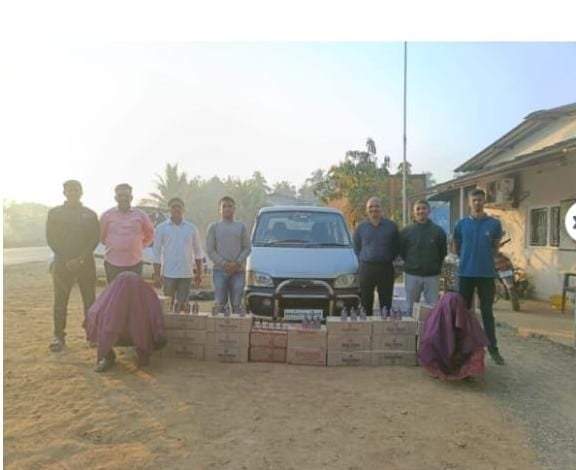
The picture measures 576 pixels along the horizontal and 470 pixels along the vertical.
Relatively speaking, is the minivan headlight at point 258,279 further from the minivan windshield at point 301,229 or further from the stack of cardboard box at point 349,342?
the stack of cardboard box at point 349,342

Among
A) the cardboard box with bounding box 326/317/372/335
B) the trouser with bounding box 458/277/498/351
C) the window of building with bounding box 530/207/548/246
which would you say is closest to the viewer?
the cardboard box with bounding box 326/317/372/335

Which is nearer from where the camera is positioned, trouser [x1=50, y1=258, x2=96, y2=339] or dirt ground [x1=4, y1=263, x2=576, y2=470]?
dirt ground [x1=4, y1=263, x2=576, y2=470]

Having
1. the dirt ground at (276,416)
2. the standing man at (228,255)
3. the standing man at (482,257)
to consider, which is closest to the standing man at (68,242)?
the dirt ground at (276,416)

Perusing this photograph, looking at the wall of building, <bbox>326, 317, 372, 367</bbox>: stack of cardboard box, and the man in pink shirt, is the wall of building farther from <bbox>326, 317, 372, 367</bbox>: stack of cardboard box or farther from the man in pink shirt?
the man in pink shirt

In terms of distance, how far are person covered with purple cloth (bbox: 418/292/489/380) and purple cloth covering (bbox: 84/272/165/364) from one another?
2667 mm

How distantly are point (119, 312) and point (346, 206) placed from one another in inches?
652

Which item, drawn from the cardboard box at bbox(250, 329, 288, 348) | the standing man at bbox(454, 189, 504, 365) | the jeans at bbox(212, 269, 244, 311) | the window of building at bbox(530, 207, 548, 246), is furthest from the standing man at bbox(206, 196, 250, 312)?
the window of building at bbox(530, 207, 548, 246)

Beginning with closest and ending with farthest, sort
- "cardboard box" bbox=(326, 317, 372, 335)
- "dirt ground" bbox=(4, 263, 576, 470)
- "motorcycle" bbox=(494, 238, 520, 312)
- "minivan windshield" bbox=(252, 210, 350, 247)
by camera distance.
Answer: "dirt ground" bbox=(4, 263, 576, 470), "cardboard box" bbox=(326, 317, 372, 335), "minivan windshield" bbox=(252, 210, 350, 247), "motorcycle" bbox=(494, 238, 520, 312)

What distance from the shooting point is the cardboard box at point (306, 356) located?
18.8ft

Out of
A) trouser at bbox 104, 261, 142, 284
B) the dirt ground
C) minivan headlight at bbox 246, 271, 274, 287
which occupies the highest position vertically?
trouser at bbox 104, 261, 142, 284

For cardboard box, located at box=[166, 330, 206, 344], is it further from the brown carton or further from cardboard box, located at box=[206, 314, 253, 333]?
the brown carton

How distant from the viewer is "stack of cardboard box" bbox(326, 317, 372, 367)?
225 inches

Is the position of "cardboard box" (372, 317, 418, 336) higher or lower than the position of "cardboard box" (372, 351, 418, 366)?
higher

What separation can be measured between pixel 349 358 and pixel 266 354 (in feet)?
2.87
